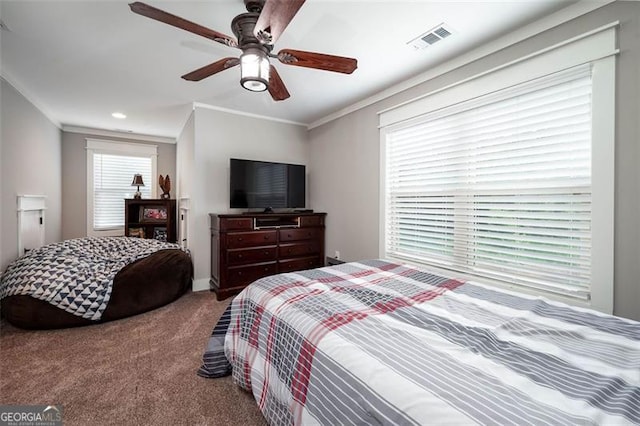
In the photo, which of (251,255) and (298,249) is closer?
(251,255)

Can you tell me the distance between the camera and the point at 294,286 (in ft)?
5.14

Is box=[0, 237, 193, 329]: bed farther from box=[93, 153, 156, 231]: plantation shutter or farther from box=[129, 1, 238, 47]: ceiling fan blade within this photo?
box=[129, 1, 238, 47]: ceiling fan blade

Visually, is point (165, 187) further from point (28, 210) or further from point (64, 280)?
point (64, 280)

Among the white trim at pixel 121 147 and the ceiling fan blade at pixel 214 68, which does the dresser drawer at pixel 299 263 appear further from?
the white trim at pixel 121 147

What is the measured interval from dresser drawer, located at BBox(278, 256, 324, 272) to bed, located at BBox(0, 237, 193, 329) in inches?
49.1

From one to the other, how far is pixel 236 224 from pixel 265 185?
2.43 ft

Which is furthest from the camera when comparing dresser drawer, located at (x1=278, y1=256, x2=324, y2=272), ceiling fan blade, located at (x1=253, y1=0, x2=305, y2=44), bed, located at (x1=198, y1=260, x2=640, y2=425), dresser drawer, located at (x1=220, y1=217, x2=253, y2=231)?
dresser drawer, located at (x1=278, y1=256, x2=324, y2=272)

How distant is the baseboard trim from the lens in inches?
141

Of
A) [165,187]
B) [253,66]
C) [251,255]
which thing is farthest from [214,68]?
[165,187]

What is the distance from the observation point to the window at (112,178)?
4.84 m

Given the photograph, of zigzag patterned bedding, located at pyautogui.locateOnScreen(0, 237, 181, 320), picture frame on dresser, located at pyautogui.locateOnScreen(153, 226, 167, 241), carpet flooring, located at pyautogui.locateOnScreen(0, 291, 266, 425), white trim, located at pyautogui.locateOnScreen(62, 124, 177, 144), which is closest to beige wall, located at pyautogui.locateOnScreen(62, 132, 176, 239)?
white trim, located at pyautogui.locateOnScreen(62, 124, 177, 144)

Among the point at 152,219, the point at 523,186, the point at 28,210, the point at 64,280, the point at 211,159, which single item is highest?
the point at 211,159

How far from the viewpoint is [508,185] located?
6.93ft
